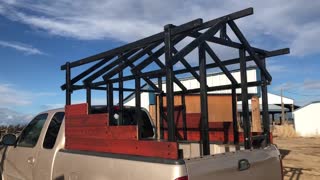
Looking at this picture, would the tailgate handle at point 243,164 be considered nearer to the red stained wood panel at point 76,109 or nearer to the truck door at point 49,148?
the red stained wood panel at point 76,109

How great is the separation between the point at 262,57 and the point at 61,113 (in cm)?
297

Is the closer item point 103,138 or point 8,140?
point 103,138

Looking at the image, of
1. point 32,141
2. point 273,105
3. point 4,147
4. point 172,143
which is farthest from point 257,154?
point 273,105

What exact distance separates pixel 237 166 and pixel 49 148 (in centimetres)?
275

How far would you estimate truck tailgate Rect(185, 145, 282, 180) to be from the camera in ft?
12.5

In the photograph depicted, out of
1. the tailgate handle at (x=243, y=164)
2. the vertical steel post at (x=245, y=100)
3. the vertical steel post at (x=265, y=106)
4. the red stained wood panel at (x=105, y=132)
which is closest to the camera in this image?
the tailgate handle at (x=243, y=164)

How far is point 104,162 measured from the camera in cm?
449

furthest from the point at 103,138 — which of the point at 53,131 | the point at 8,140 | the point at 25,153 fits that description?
the point at 8,140

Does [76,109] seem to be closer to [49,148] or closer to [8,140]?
[49,148]

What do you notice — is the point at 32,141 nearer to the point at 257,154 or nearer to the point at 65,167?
the point at 65,167

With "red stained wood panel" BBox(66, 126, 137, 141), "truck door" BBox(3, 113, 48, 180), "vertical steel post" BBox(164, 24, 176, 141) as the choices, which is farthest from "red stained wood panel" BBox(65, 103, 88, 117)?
"vertical steel post" BBox(164, 24, 176, 141)

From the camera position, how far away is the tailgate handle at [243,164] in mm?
4273

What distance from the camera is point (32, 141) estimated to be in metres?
6.27

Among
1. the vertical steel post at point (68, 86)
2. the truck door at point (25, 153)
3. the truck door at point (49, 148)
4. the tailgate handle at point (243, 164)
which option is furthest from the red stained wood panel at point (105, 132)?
the tailgate handle at point (243, 164)
